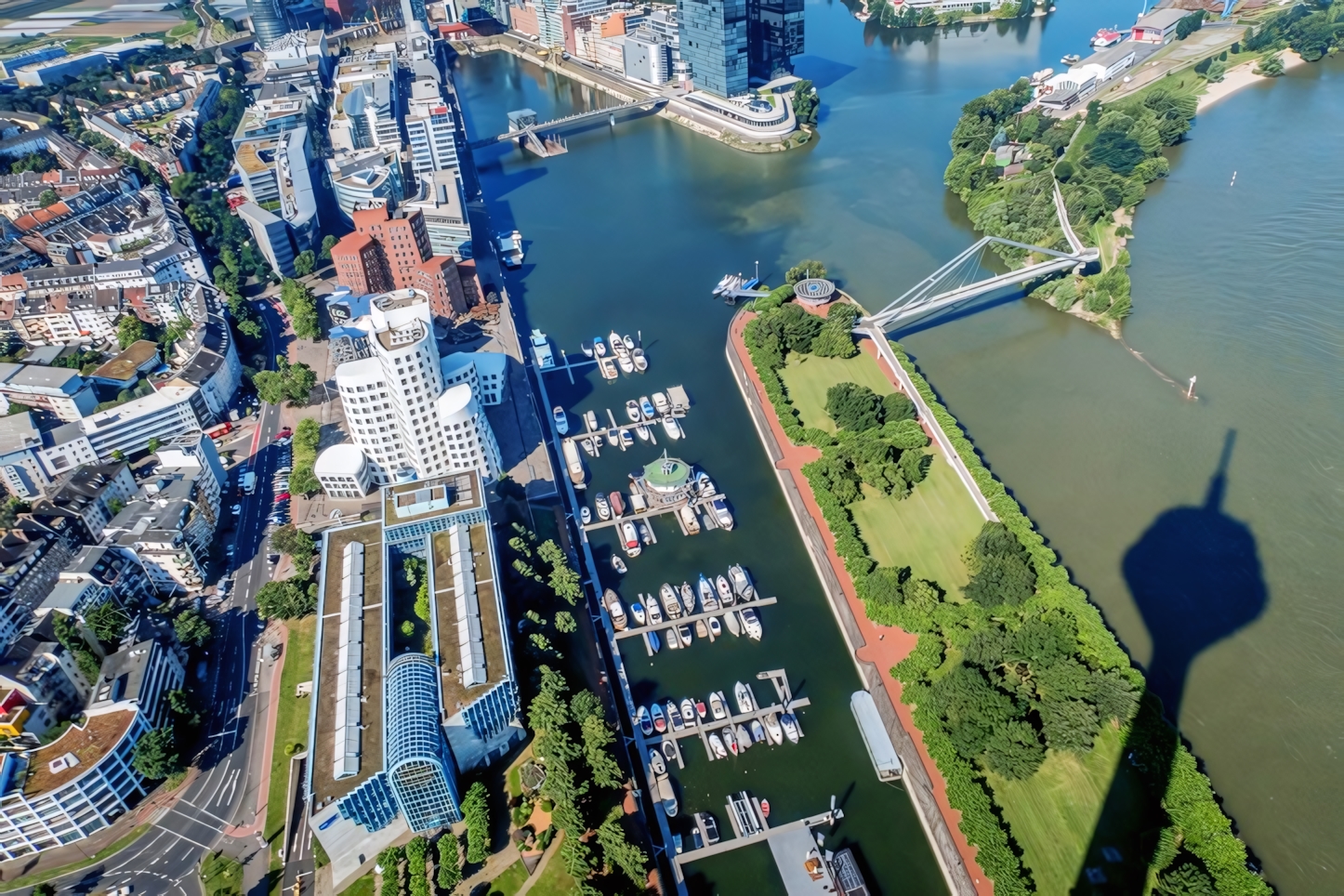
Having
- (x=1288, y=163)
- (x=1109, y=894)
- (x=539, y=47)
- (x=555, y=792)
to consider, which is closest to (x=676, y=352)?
(x=555, y=792)

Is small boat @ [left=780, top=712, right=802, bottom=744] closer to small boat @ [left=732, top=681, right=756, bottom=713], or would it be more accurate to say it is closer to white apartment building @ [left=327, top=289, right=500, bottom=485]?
small boat @ [left=732, top=681, right=756, bottom=713]

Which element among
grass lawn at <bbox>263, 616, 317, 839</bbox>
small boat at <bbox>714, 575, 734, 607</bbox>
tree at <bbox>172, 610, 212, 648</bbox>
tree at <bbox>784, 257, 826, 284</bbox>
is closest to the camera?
grass lawn at <bbox>263, 616, 317, 839</bbox>

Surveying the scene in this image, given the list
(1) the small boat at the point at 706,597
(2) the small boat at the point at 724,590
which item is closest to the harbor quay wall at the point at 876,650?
(2) the small boat at the point at 724,590

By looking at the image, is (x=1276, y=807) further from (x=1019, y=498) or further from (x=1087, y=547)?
(x=1019, y=498)

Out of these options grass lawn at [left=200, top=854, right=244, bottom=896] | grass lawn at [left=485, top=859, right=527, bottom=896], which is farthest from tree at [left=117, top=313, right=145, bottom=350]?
grass lawn at [left=485, top=859, right=527, bottom=896]

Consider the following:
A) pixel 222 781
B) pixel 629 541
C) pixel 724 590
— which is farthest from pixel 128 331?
pixel 724 590

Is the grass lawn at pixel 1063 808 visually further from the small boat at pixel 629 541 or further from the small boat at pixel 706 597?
the small boat at pixel 629 541
